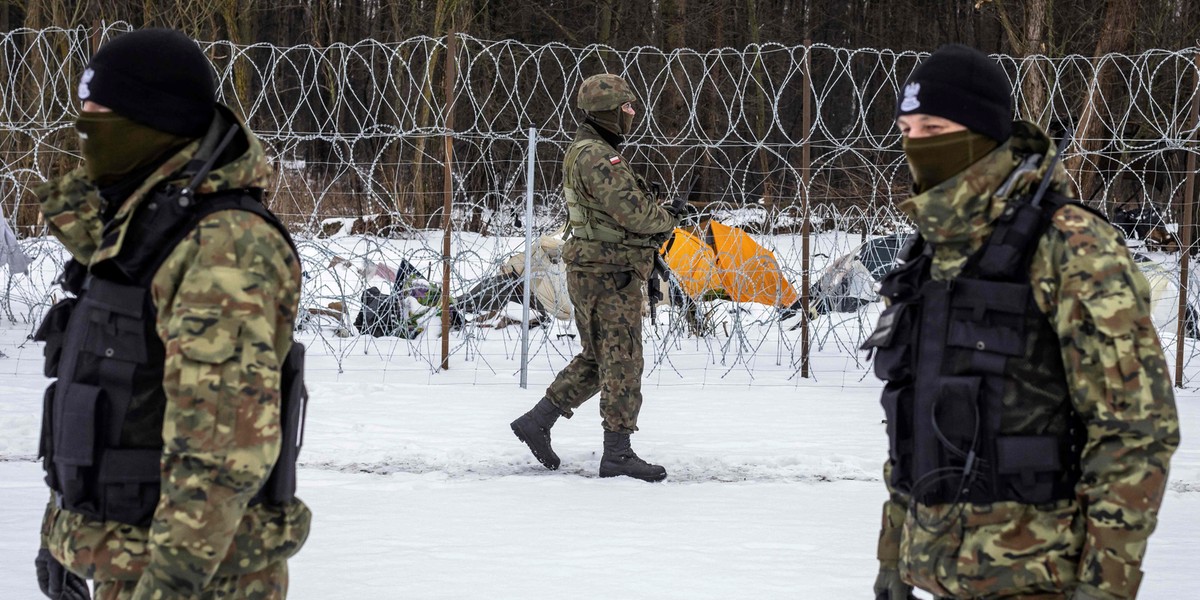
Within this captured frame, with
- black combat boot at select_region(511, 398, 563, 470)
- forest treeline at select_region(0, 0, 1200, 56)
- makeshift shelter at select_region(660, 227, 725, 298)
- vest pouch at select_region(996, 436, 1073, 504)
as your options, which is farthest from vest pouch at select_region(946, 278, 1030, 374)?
forest treeline at select_region(0, 0, 1200, 56)

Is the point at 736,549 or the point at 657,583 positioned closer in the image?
the point at 657,583

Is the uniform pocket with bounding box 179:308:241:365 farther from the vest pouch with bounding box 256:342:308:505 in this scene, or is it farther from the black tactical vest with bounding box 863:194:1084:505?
the black tactical vest with bounding box 863:194:1084:505

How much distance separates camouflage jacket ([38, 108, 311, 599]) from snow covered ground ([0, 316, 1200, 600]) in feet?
6.17

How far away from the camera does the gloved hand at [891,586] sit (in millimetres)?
2180

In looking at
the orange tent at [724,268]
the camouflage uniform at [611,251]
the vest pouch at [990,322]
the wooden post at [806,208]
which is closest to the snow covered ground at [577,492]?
the wooden post at [806,208]

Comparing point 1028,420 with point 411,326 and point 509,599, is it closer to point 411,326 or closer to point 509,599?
point 509,599

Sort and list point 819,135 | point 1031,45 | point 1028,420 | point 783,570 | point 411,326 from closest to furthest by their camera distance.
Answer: point 1028,420
point 783,570
point 411,326
point 1031,45
point 819,135

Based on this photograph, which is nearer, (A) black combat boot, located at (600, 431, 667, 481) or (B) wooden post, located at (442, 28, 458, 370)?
(A) black combat boot, located at (600, 431, 667, 481)

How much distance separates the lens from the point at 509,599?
364 cm

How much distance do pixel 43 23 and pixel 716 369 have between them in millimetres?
14177

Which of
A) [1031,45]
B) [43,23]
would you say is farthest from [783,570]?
[43,23]

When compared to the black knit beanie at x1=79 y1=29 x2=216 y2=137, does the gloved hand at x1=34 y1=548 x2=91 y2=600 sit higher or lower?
lower

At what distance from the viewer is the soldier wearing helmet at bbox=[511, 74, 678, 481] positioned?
4984 millimetres

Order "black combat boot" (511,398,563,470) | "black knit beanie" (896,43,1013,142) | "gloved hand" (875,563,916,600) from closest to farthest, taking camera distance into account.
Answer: "black knit beanie" (896,43,1013,142), "gloved hand" (875,563,916,600), "black combat boot" (511,398,563,470)
